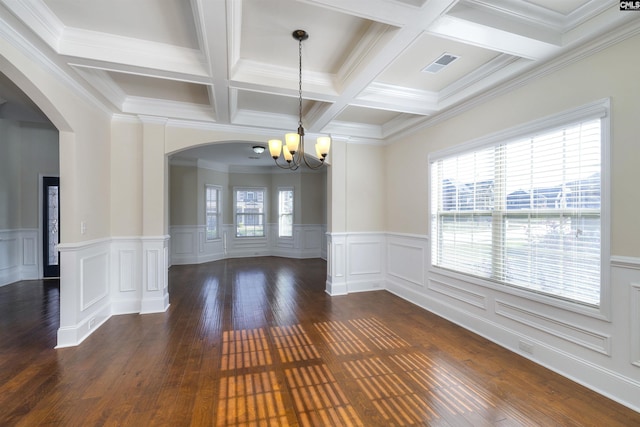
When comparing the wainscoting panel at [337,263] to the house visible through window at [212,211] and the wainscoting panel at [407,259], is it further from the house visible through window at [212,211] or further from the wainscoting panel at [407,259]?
the house visible through window at [212,211]

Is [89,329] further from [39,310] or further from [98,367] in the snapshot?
[39,310]

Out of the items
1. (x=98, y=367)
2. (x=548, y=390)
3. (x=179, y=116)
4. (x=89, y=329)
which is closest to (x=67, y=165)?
(x=179, y=116)

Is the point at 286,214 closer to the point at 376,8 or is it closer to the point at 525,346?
the point at 525,346

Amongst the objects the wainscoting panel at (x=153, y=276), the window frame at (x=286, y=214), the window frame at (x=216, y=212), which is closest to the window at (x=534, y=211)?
the wainscoting panel at (x=153, y=276)

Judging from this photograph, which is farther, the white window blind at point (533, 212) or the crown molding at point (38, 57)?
the white window blind at point (533, 212)

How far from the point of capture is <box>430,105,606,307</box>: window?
232 centimetres

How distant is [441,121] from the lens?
3906mm

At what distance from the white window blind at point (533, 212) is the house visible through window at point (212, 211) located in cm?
664

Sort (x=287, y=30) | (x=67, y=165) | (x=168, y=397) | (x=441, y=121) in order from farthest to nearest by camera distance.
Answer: (x=441, y=121) < (x=67, y=165) < (x=287, y=30) < (x=168, y=397)

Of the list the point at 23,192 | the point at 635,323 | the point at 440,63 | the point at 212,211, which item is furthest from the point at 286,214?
the point at 635,323

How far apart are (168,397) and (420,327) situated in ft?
9.06

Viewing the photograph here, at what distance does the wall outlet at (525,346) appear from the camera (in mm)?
2707

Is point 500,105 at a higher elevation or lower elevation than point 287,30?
lower

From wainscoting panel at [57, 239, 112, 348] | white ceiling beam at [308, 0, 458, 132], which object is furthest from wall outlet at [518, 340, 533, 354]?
wainscoting panel at [57, 239, 112, 348]
